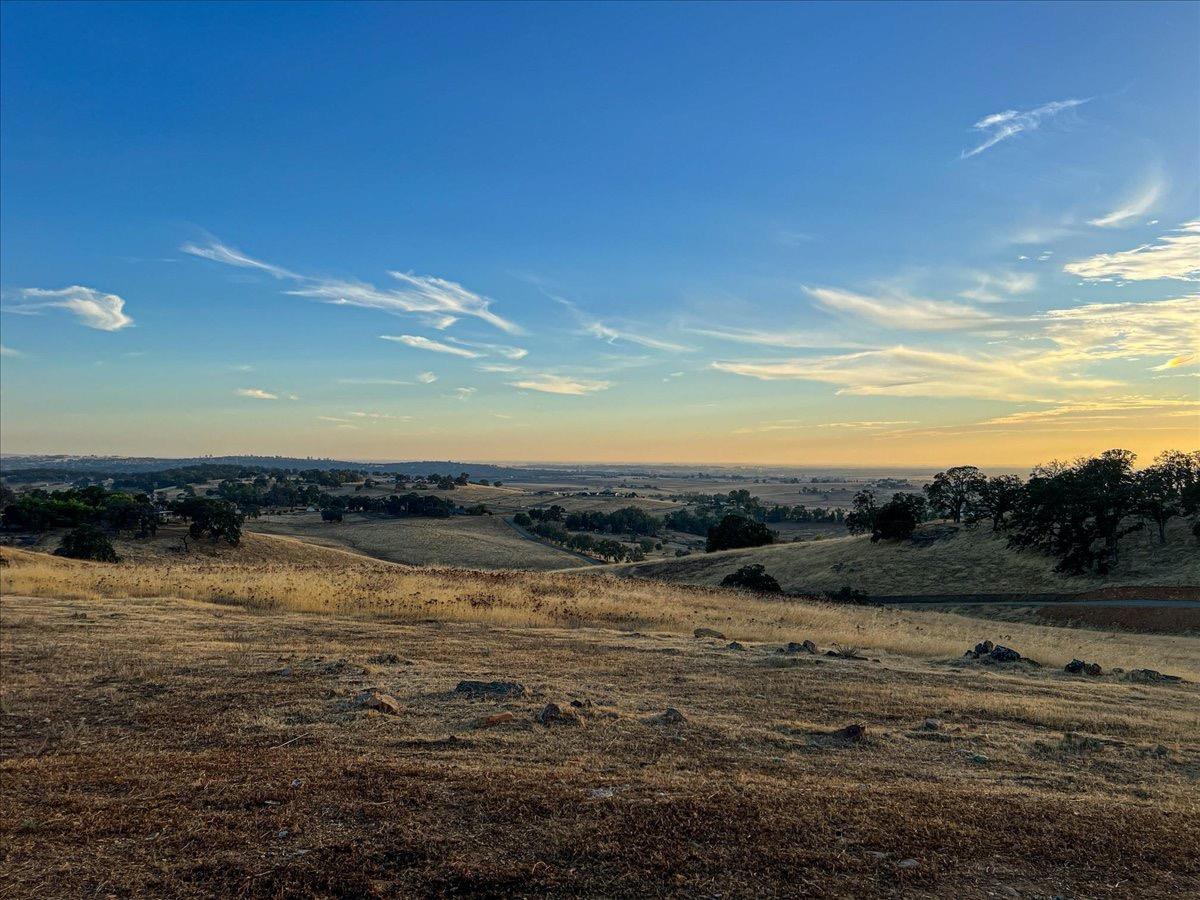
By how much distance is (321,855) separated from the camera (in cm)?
545

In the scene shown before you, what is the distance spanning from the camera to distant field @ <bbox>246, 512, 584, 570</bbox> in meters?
71.1

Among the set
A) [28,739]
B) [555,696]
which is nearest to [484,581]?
[555,696]

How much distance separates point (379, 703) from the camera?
10.4 m

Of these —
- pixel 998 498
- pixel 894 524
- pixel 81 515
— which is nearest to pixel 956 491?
pixel 998 498

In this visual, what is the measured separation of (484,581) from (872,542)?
44000mm

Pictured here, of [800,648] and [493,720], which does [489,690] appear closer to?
[493,720]

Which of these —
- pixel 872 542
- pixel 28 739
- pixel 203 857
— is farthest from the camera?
pixel 872 542

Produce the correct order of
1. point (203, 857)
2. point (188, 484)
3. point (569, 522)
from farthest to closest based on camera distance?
point (188, 484) < point (569, 522) < point (203, 857)

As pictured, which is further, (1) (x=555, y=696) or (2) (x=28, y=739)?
(1) (x=555, y=696)

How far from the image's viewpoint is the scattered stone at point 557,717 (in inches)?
384

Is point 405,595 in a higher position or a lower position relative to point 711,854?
lower

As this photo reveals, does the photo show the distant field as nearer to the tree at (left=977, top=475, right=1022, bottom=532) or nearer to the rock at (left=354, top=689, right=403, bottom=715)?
the tree at (left=977, top=475, right=1022, bottom=532)

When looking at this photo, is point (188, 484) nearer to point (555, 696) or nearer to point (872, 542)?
point (872, 542)

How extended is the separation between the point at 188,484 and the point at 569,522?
8646 centimetres
